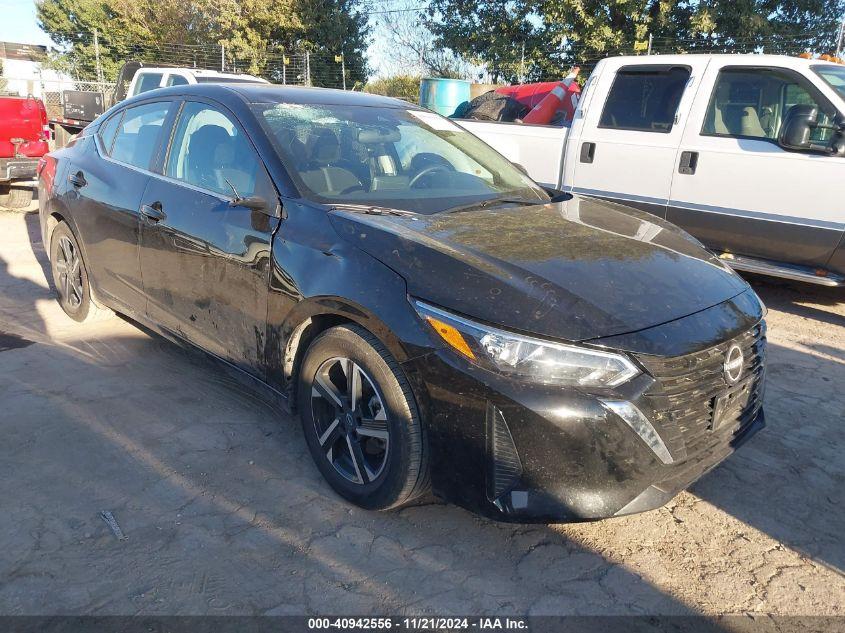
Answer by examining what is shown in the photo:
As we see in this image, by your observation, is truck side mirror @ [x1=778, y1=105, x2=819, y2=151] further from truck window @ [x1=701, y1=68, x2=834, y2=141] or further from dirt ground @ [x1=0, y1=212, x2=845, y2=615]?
dirt ground @ [x1=0, y1=212, x2=845, y2=615]

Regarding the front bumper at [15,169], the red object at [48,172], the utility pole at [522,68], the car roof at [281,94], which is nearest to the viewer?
the car roof at [281,94]

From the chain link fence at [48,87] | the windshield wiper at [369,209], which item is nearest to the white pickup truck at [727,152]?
the windshield wiper at [369,209]

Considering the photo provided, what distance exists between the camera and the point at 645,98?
6340 mm

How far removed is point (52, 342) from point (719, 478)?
4.29 meters

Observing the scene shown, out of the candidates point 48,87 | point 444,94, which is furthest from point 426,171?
point 48,87

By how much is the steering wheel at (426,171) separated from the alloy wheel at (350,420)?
116 cm

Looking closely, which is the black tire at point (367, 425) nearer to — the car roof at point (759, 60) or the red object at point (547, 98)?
the car roof at point (759, 60)

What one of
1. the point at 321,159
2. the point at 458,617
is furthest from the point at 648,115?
the point at 458,617

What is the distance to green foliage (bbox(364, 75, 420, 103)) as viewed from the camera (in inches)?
960

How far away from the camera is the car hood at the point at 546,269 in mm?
2424

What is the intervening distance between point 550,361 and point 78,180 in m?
3.73

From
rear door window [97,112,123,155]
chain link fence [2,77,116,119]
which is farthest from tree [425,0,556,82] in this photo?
rear door window [97,112,123,155]

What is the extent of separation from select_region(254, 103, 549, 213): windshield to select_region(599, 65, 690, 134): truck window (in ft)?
8.71

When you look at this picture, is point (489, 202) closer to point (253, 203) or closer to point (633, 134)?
point (253, 203)
